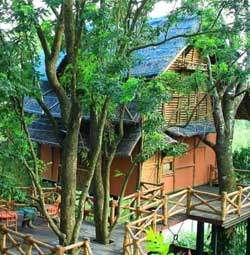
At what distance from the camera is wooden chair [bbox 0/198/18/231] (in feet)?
37.0

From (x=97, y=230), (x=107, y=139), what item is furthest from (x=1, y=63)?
(x=97, y=230)

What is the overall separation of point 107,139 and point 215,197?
12.9 feet

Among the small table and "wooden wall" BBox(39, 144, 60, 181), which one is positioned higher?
"wooden wall" BBox(39, 144, 60, 181)

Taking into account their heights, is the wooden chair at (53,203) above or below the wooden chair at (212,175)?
below

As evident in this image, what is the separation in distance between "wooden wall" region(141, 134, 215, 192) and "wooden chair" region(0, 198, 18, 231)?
17.5 feet

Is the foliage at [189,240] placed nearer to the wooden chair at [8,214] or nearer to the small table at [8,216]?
the wooden chair at [8,214]

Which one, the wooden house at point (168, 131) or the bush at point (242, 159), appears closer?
the wooden house at point (168, 131)

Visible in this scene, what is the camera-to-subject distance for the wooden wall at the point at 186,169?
1609 centimetres

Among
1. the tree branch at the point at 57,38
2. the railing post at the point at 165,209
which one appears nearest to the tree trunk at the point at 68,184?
the tree branch at the point at 57,38

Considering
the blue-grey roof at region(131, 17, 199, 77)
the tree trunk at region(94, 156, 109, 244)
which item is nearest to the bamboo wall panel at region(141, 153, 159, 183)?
the blue-grey roof at region(131, 17, 199, 77)

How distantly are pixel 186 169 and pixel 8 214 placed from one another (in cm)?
866

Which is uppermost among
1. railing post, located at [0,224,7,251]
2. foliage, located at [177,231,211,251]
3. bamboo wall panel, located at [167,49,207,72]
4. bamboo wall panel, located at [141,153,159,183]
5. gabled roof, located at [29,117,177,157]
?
bamboo wall panel, located at [167,49,207,72]

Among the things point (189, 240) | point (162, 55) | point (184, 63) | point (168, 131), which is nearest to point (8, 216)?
point (168, 131)

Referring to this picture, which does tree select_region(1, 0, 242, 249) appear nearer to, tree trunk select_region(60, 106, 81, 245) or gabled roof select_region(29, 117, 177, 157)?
tree trunk select_region(60, 106, 81, 245)
